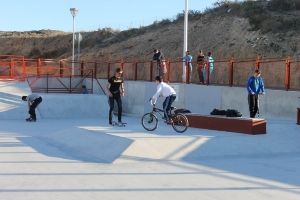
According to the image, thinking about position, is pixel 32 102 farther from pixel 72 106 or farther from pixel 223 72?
pixel 223 72

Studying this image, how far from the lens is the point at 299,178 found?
8562 millimetres

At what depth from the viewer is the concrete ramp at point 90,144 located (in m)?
10.7

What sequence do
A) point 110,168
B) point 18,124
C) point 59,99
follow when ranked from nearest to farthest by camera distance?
point 110,168
point 18,124
point 59,99

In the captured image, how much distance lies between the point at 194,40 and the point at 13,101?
73.5 feet

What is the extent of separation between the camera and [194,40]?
138ft

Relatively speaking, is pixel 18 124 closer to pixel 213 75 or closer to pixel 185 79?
pixel 185 79

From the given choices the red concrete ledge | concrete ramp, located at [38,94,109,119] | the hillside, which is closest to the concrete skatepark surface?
the red concrete ledge

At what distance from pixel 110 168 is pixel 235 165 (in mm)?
2654

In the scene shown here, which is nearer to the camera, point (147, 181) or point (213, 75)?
point (147, 181)

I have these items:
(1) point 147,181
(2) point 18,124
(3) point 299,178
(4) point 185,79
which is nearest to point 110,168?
(1) point 147,181

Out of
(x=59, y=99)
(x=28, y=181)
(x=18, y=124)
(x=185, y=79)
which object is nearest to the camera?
(x=28, y=181)

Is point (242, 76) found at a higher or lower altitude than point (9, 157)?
higher

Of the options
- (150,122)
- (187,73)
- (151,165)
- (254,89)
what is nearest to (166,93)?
(150,122)

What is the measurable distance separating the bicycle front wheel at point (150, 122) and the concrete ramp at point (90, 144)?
1.77 m
